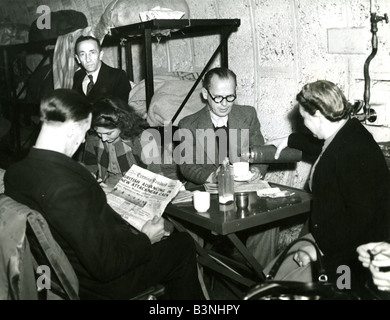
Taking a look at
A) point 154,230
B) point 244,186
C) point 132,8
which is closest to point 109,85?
point 132,8

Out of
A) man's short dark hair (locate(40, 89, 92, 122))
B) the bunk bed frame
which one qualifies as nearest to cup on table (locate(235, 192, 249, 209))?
man's short dark hair (locate(40, 89, 92, 122))

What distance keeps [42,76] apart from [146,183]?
3405 millimetres

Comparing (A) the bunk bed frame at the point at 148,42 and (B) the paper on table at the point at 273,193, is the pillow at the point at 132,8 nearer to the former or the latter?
(A) the bunk bed frame at the point at 148,42

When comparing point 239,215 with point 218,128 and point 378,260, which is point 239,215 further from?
point 218,128

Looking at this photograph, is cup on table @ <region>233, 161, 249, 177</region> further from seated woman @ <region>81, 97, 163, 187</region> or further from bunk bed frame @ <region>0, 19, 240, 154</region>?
bunk bed frame @ <region>0, 19, 240, 154</region>

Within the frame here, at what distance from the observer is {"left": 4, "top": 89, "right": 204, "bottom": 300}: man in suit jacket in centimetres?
202

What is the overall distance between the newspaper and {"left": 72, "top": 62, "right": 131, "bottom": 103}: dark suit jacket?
1.51m

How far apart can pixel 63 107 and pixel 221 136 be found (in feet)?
5.87

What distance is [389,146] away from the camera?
9.79 ft

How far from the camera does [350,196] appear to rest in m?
2.41

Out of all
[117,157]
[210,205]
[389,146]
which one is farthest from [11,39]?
[389,146]

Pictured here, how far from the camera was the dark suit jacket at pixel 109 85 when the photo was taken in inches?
175

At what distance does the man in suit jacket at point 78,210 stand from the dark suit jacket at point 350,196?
0.97 metres
